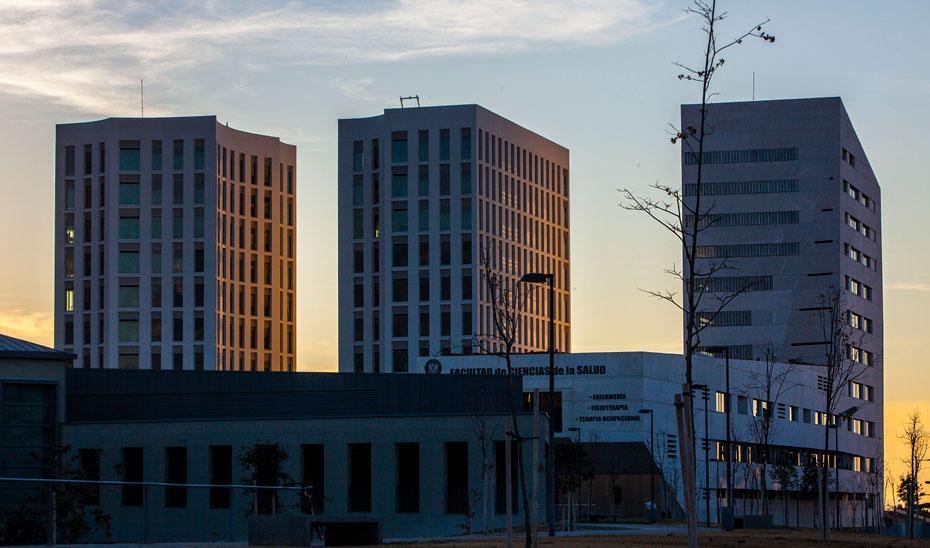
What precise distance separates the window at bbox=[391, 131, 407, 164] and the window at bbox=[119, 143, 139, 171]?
27.0 metres

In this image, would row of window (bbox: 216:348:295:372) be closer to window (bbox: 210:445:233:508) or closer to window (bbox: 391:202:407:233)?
window (bbox: 391:202:407:233)

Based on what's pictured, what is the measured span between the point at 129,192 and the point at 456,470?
103017 mm

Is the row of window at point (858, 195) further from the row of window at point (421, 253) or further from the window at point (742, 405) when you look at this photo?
the window at point (742, 405)

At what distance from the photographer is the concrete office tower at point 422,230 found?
165875 millimetres

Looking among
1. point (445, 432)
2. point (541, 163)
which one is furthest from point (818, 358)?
point (445, 432)

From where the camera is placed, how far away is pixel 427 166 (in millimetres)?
167750

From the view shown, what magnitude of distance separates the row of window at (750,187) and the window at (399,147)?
30.7 m

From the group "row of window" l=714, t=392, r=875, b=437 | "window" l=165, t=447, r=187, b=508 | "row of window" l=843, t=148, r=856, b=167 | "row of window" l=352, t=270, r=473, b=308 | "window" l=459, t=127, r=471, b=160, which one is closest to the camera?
"window" l=165, t=447, r=187, b=508

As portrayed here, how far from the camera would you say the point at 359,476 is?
77.4 meters

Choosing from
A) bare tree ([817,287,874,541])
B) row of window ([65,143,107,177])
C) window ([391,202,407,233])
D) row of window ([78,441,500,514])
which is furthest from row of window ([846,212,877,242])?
row of window ([78,441,500,514])

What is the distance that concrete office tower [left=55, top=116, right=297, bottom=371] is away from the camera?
554 feet

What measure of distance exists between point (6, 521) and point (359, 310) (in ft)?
431

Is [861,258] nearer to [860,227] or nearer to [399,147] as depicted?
[860,227]

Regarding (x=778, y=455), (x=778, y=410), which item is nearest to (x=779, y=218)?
(x=778, y=410)
